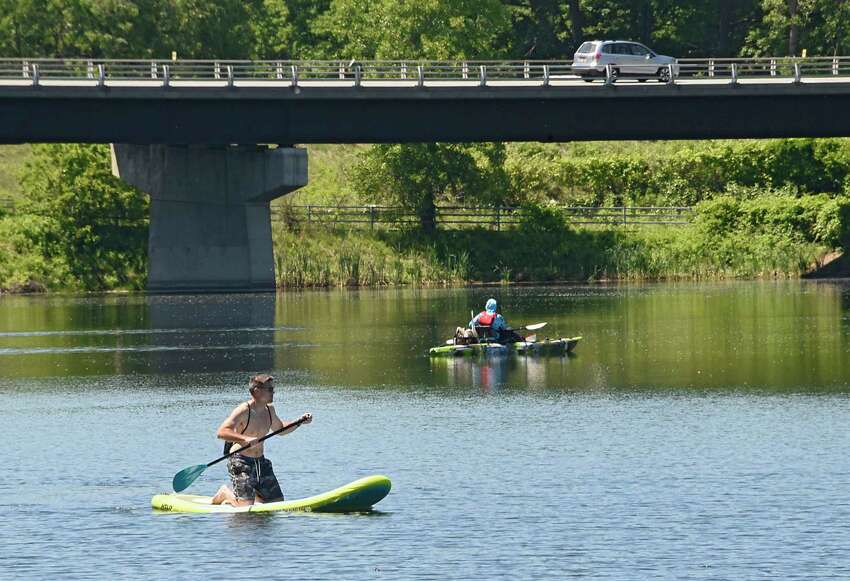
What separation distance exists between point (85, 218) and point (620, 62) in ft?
88.8

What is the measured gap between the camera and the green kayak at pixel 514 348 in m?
50.0

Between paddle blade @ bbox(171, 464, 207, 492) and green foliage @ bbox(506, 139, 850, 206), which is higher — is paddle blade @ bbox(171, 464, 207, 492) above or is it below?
below

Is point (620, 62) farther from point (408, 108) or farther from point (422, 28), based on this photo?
point (422, 28)

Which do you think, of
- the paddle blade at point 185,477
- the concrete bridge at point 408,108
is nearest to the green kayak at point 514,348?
the paddle blade at point 185,477

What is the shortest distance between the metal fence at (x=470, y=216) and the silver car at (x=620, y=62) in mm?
12415

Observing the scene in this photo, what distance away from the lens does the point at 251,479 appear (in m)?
26.7

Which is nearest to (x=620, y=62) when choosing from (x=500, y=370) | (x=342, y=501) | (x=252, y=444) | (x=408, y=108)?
(x=408, y=108)

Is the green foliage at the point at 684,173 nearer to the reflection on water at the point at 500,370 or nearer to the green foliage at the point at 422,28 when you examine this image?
the green foliage at the point at 422,28

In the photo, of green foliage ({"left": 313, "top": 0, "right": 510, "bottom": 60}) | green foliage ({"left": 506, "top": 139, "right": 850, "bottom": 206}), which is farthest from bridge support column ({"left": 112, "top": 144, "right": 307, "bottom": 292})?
green foliage ({"left": 506, "top": 139, "right": 850, "bottom": 206})

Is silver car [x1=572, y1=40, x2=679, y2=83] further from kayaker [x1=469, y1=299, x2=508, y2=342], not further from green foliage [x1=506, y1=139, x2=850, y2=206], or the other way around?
kayaker [x1=469, y1=299, x2=508, y2=342]

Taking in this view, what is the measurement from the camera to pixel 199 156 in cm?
8031

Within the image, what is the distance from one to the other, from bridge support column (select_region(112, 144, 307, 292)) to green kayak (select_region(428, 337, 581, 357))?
102 feet

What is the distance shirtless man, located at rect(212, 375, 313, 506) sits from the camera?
26.3m

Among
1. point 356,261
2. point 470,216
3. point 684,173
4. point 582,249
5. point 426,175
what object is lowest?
point 356,261
